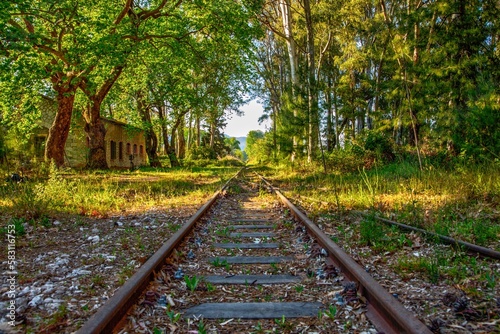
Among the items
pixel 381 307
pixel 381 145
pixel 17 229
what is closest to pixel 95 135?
pixel 381 145

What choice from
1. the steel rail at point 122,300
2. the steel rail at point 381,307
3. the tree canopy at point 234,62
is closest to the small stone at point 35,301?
the steel rail at point 122,300

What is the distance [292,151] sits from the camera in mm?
19703

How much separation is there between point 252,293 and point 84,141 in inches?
1007

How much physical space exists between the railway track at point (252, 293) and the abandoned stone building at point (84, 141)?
18.1 m

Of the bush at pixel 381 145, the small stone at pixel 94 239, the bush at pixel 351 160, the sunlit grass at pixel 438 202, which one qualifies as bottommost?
the small stone at pixel 94 239

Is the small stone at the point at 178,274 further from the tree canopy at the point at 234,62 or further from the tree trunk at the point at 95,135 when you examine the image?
the tree trunk at the point at 95,135

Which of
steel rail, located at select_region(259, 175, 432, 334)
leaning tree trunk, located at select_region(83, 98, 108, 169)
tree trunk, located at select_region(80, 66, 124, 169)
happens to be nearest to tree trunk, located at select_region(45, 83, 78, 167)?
tree trunk, located at select_region(80, 66, 124, 169)

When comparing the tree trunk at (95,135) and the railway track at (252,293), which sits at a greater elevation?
the tree trunk at (95,135)

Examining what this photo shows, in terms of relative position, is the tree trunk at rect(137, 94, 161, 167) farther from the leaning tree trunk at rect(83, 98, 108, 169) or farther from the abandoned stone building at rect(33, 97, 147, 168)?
the leaning tree trunk at rect(83, 98, 108, 169)

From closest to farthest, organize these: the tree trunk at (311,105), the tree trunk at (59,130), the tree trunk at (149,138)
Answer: the tree trunk at (311,105) → the tree trunk at (59,130) → the tree trunk at (149,138)

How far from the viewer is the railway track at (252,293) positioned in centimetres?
253

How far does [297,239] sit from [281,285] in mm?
1832

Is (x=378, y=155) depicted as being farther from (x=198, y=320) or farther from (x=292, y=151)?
(x=198, y=320)

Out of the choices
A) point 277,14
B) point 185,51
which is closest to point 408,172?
point 185,51
